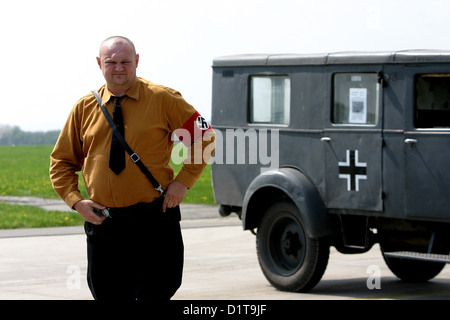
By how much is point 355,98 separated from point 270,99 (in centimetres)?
111

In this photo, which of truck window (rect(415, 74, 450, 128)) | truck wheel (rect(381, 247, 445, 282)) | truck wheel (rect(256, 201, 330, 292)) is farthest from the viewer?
truck wheel (rect(381, 247, 445, 282))

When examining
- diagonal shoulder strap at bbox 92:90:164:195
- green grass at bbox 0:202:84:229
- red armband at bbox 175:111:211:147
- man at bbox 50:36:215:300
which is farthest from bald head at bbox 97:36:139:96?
green grass at bbox 0:202:84:229

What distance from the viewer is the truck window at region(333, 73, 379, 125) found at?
948 cm

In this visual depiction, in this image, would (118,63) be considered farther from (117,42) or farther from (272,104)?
(272,104)

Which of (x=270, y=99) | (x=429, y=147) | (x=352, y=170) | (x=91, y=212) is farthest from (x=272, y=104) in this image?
(x=91, y=212)

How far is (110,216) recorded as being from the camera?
528 cm

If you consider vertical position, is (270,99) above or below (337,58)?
below

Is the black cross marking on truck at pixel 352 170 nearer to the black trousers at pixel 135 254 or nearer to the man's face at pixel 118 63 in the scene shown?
the black trousers at pixel 135 254

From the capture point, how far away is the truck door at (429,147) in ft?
29.0

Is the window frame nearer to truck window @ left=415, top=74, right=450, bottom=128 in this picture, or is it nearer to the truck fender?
the truck fender

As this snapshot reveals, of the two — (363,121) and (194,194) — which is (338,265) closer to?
(363,121)

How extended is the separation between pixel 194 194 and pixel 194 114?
20.4 meters

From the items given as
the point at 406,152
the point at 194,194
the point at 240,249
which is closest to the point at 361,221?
the point at 406,152

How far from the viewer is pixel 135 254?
530 centimetres
